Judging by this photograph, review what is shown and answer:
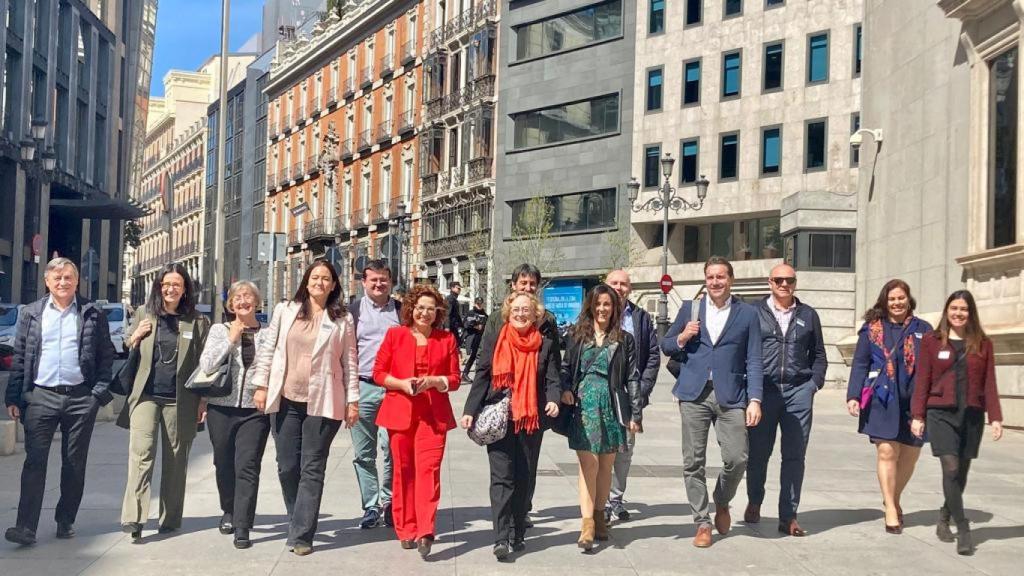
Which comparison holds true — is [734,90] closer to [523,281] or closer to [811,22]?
[811,22]

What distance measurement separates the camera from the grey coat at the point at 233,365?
798 centimetres

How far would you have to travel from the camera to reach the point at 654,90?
4800cm

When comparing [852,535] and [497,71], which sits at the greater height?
[497,71]

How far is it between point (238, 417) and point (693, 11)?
4118cm

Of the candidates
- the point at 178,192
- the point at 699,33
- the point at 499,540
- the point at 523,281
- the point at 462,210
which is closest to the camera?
the point at 499,540

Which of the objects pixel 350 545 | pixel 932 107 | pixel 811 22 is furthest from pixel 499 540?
pixel 811 22

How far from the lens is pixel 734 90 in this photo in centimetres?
4575

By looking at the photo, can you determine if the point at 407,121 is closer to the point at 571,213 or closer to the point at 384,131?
the point at 384,131

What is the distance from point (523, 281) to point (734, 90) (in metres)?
38.9

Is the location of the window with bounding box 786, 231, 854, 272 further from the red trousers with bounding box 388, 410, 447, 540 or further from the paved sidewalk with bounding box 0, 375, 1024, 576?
the red trousers with bounding box 388, 410, 447, 540

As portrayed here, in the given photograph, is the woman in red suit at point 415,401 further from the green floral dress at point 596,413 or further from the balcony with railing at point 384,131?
the balcony with railing at point 384,131

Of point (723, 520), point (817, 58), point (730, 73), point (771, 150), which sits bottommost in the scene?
point (723, 520)

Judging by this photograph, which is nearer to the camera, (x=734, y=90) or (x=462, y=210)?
(x=734, y=90)

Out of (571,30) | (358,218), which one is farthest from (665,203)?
(358,218)
